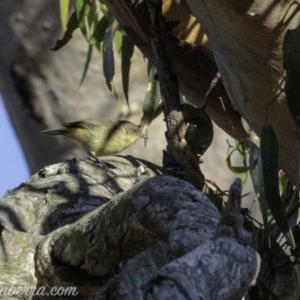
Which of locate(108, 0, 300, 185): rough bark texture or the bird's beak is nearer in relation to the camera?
locate(108, 0, 300, 185): rough bark texture

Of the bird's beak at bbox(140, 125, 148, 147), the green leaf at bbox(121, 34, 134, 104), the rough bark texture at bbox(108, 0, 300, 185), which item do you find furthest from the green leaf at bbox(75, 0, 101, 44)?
the rough bark texture at bbox(108, 0, 300, 185)

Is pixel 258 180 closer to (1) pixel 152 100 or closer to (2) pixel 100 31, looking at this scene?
(1) pixel 152 100

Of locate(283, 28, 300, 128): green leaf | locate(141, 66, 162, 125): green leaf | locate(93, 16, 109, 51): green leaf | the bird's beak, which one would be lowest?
Result: locate(283, 28, 300, 128): green leaf

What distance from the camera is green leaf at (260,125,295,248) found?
1559mm

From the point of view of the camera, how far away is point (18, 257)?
4.65 ft

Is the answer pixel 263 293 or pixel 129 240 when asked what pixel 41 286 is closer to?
pixel 129 240

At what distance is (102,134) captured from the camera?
3391 mm

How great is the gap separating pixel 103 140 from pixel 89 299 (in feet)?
6.78

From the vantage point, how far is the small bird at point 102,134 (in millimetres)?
3086

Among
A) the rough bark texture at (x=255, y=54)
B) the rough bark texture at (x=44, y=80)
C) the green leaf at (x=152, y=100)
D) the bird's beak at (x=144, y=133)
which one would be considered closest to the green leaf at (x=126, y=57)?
the green leaf at (x=152, y=100)

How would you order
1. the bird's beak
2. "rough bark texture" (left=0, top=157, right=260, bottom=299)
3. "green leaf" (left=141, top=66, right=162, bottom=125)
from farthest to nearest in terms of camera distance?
1. the bird's beak
2. "green leaf" (left=141, top=66, right=162, bottom=125)
3. "rough bark texture" (left=0, top=157, right=260, bottom=299)

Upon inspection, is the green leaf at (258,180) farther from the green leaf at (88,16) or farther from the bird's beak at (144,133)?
the bird's beak at (144,133)

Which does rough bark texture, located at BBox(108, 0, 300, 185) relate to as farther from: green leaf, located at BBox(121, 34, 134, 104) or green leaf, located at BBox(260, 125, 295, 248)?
green leaf, located at BBox(121, 34, 134, 104)

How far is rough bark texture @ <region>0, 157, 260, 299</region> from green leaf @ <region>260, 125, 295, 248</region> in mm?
179
